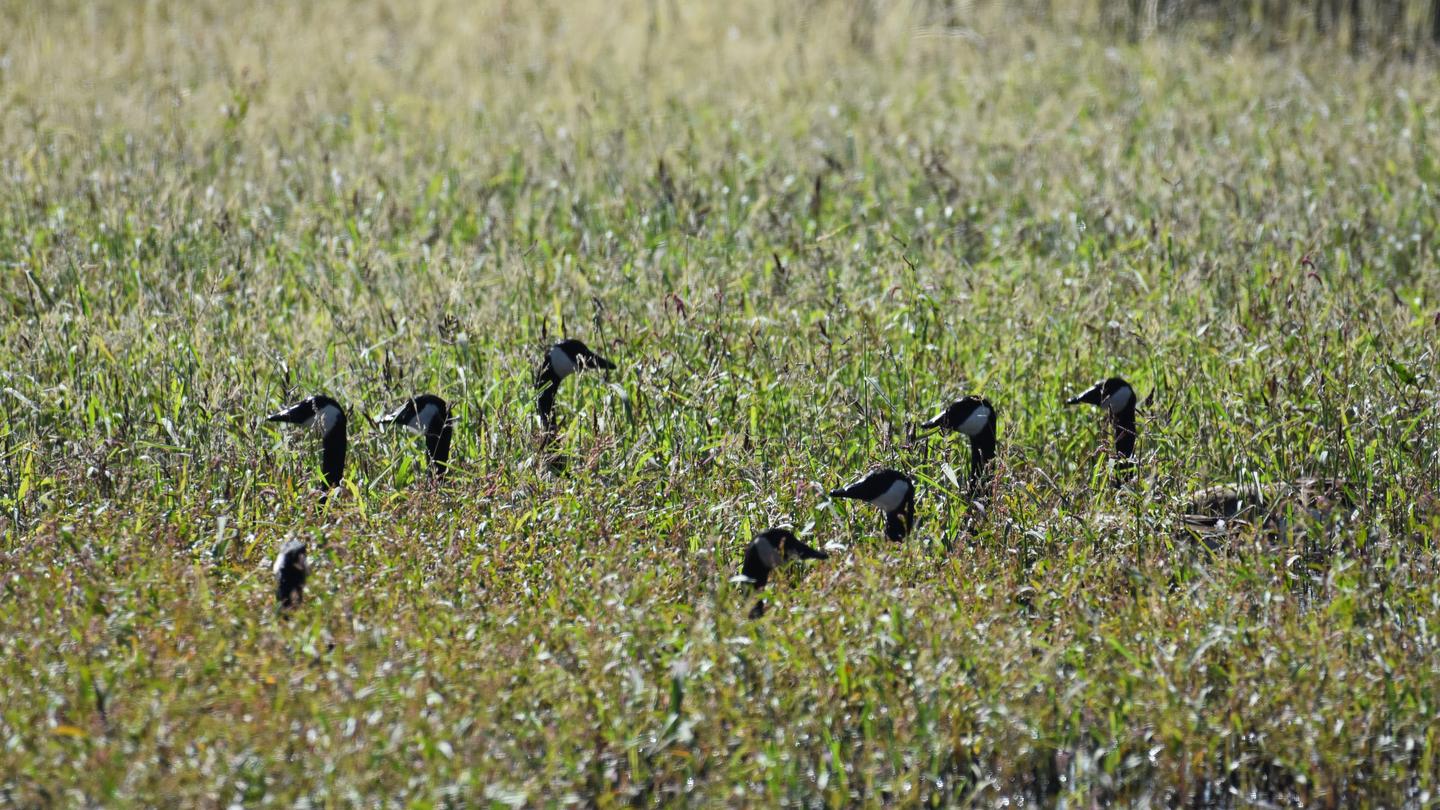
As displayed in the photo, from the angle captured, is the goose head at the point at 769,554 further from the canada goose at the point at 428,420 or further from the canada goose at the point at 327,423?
the canada goose at the point at 327,423

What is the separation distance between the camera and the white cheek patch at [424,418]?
5.28 m

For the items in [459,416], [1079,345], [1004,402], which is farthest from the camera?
[1079,345]

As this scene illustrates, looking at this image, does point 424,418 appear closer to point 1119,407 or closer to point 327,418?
point 327,418

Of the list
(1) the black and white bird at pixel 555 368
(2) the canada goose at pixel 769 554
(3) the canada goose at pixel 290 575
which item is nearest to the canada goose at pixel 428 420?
(1) the black and white bird at pixel 555 368

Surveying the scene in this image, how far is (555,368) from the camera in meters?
5.55

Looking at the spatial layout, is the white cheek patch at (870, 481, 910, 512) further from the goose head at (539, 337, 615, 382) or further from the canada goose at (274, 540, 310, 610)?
the canada goose at (274, 540, 310, 610)

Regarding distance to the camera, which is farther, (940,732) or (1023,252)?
(1023,252)

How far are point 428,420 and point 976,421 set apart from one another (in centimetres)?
183

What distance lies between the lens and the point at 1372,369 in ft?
18.7

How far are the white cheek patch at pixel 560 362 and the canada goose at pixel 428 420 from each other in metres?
0.42

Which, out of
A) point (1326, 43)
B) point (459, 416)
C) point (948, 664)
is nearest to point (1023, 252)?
point (459, 416)

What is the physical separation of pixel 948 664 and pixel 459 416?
90.8 inches

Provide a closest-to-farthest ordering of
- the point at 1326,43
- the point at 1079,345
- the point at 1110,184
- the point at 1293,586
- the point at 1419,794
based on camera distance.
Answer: the point at 1419,794 → the point at 1293,586 → the point at 1079,345 → the point at 1110,184 → the point at 1326,43

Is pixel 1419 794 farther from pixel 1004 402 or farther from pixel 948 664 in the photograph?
pixel 1004 402
